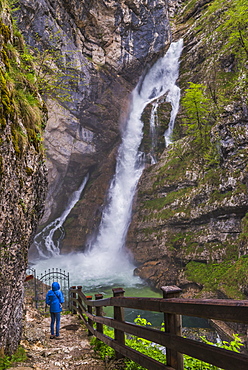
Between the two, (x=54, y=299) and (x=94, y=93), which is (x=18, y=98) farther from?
(x=94, y=93)

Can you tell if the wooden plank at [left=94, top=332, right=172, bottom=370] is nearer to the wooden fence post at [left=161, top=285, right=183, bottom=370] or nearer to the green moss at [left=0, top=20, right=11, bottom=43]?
the wooden fence post at [left=161, top=285, right=183, bottom=370]

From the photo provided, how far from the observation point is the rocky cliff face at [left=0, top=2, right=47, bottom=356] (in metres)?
3.73

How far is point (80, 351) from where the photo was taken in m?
4.49

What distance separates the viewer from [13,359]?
11.8 feet

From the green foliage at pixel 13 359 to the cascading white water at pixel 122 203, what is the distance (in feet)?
42.1

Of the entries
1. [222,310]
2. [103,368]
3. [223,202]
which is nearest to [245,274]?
[223,202]

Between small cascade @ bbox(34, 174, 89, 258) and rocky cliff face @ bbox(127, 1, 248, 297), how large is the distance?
8.21m

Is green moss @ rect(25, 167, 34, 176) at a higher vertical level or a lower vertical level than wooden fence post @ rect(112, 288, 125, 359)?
higher

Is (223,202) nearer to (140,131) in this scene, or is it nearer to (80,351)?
(80,351)

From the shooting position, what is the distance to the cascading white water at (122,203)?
19.0 meters

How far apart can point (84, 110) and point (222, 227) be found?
16.1 metres

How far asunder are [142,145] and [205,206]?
11.3m

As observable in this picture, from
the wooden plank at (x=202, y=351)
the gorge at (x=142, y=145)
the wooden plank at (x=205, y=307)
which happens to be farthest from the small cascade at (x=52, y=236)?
the wooden plank at (x=205, y=307)

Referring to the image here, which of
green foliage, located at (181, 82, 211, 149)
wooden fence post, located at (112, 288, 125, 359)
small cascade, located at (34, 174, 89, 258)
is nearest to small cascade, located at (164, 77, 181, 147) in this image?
green foliage, located at (181, 82, 211, 149)
